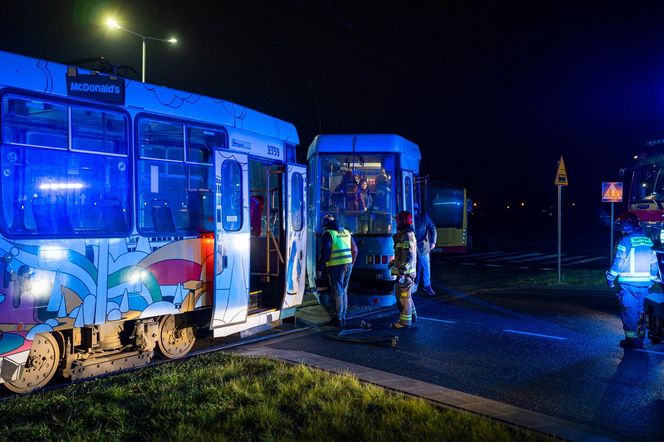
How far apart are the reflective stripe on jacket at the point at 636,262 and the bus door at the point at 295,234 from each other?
188 inches

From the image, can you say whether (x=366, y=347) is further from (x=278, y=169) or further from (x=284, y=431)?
(x=284, y=431)

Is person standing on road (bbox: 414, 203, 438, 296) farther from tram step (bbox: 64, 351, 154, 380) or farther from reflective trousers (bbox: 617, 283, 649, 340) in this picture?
tram step (bbox: 64, 351, 154, 380)

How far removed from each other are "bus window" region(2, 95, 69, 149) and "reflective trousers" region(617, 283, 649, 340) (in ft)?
24.8

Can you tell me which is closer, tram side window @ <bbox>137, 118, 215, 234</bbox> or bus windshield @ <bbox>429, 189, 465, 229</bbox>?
tram side window @ <bbox>137, 118, 215, 234</bbox>

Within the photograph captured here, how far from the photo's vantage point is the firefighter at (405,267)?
10758 mm

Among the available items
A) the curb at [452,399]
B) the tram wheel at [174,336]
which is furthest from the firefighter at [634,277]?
the tram wheel at [174,336]

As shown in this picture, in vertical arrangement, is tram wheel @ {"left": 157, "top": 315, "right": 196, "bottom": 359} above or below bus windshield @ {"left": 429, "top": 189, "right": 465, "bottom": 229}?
below

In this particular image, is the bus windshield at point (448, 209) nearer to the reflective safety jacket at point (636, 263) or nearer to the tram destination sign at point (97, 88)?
the reflective safety jacket at point (636, 263)

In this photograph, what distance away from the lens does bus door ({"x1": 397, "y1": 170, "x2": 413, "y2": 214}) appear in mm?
13836

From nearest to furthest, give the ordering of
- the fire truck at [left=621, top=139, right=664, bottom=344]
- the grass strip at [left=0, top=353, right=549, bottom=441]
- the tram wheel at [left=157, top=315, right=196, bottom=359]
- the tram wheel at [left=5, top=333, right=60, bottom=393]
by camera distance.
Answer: the grass strip at [left=0, top=353, right=549, bottom=441]
the tram wheel at [left=5, top=333, right=60, bottom=393]
the tram wheel at [left=157, top=315, right=196, bottom=359]
the fire truck at [left=621, top=139, right=664, bottom=344]

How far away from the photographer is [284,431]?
17.5 feet

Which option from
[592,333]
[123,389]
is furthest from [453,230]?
[123,389]

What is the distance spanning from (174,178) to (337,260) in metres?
3.95

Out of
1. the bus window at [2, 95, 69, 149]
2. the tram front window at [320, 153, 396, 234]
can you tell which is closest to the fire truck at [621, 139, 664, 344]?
the tram front window at [320, 153, 396, 234]
